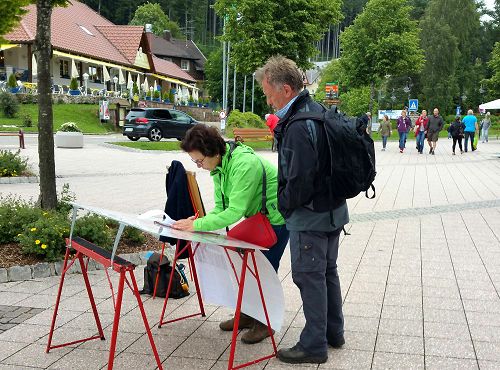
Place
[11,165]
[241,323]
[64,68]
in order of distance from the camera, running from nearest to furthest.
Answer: [241,323] → [11,165] → [64,68]

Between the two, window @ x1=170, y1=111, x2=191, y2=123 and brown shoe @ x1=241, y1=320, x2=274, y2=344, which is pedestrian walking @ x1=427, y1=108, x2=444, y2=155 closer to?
window @ x1=170, y1=111, x2=191, y2=123

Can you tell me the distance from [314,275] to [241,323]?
3.51 feet

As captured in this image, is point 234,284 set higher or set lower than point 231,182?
lower

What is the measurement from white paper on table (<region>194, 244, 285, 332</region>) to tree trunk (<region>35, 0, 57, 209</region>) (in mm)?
3122

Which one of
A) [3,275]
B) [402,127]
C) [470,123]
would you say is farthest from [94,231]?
[470,123]

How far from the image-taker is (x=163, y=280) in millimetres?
5246

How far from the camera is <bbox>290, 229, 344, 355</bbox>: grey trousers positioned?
3592 millimetres

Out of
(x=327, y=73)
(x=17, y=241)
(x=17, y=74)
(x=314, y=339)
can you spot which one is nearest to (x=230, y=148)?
(x=314, y=339)

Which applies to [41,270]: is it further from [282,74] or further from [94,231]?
[282,74]

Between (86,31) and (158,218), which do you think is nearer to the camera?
(158,218)

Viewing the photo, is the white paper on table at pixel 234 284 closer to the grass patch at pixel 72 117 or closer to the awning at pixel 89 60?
the grass patch at pixel 72 117

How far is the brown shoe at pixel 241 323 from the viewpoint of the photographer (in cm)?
443

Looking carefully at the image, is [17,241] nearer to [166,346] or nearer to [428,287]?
[166,346]

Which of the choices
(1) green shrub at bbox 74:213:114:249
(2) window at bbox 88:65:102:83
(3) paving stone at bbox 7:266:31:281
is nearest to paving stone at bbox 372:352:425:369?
(1) green shrub at bbox 74:213:114:249
